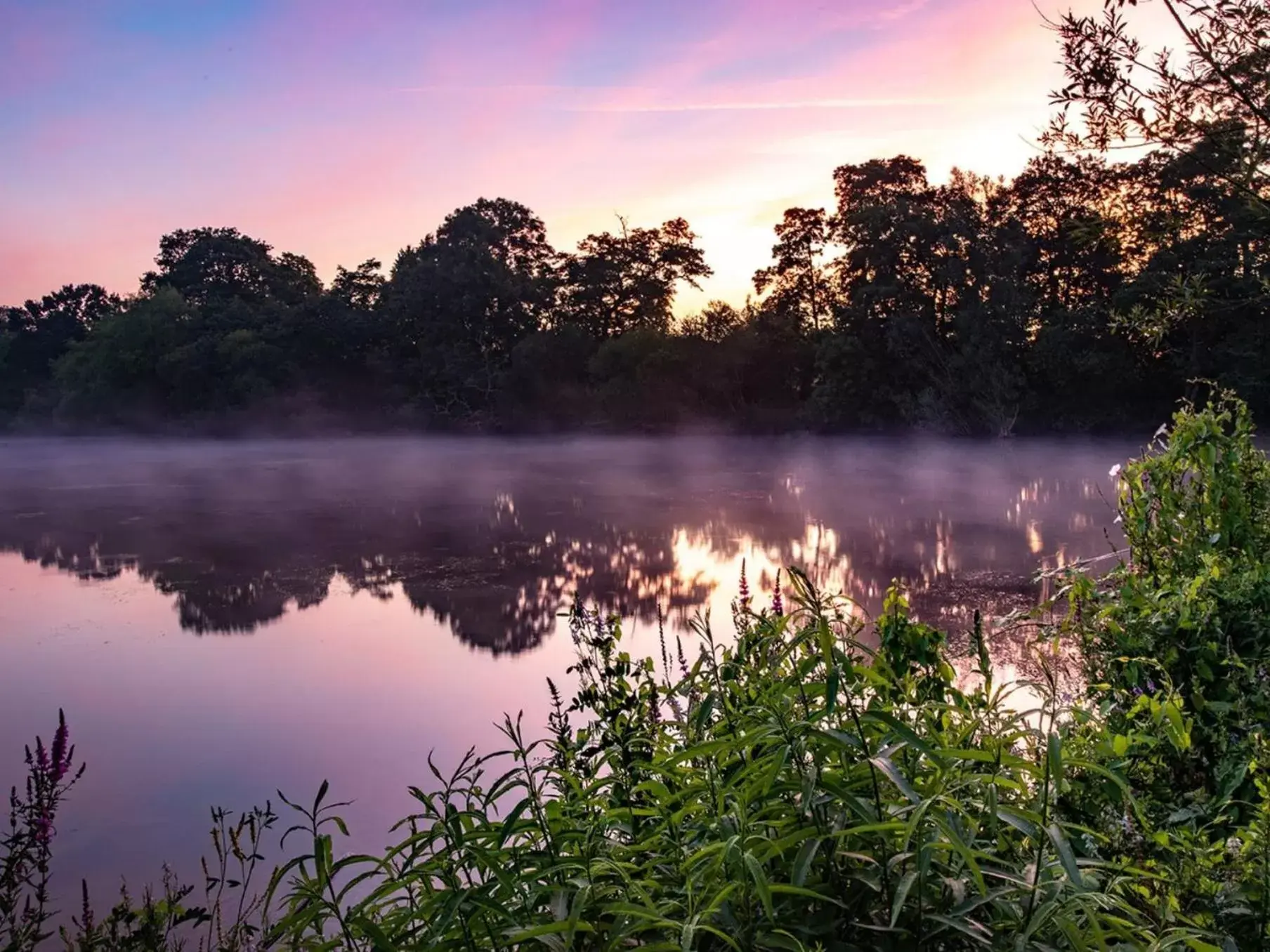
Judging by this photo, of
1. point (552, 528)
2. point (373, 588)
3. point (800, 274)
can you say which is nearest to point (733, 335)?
point (800, 274)

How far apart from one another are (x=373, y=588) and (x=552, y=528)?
15.3ft

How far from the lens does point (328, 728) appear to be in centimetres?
658

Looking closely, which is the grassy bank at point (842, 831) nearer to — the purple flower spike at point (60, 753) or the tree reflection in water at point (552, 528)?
the purple flower spike at point (60, 753)

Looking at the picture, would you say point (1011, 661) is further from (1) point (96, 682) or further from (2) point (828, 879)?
(1) point (96, 682)

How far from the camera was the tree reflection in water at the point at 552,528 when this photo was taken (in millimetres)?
10445

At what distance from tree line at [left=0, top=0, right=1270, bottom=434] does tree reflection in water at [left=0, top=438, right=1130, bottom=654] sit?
3.34 metres

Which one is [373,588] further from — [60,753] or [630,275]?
[630,275]

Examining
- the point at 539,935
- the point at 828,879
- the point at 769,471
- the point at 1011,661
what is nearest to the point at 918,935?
the point at 828,879

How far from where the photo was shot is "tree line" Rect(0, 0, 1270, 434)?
92.0 ft

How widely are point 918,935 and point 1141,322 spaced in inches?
156

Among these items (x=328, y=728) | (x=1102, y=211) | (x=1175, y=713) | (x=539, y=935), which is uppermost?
(x=1102, y=211)

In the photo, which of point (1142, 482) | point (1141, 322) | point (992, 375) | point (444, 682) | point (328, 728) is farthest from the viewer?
point (992, 375)

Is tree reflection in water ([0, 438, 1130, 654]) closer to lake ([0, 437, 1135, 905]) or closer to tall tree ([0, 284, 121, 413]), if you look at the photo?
lake ([0, 437, 1135, 905])

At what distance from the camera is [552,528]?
50.9 feet
